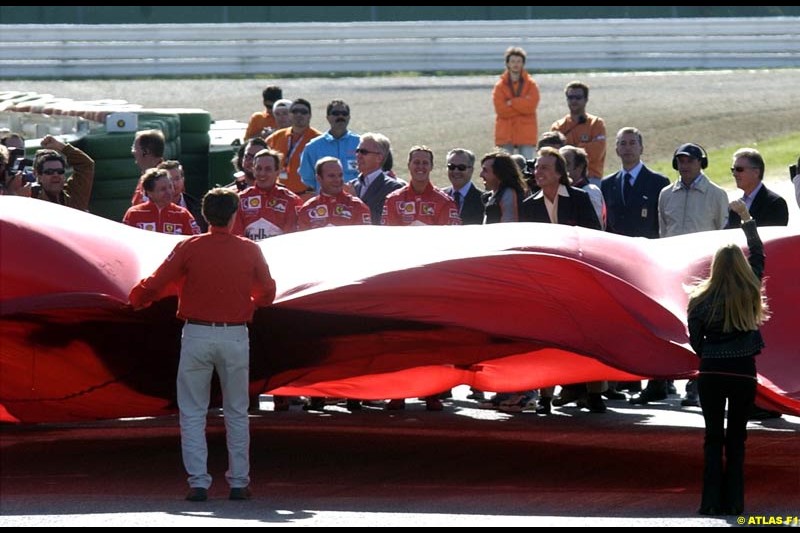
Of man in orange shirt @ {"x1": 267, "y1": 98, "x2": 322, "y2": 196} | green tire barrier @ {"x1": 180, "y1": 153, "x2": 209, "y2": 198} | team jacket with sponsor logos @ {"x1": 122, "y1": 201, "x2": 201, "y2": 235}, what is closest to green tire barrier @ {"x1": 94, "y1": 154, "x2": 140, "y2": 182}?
man in orange shirt @ {"x1": 267, "y1": 98, "x2": 322, "y2": 196}

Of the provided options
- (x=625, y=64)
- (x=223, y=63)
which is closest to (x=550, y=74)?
(x=625, y=64)

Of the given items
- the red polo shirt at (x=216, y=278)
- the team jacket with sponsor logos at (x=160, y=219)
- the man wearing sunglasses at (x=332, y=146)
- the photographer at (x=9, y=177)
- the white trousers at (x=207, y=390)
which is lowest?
the white trousers at (x=207, y=390)

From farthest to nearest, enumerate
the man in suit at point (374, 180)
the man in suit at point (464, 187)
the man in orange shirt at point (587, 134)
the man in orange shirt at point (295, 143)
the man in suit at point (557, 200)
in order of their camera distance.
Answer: the man in orange shirt at point (587, 134)
the man in orange shirt at point (295, 143)
the man in suit at point (374, 180)
the man in suit at point (464, 187)
the man in suit at point (557, 200)

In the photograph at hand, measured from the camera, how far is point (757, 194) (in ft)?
34.8

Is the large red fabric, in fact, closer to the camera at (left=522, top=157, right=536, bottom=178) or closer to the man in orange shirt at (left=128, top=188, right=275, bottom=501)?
A: the man in orange shirt at (left=128, top=188, right=275, bottom=501)

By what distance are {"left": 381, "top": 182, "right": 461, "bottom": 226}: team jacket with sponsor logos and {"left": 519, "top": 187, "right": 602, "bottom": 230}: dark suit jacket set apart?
86 cm

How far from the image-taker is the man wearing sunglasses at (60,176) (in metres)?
10.6

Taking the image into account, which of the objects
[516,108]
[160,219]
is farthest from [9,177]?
[516,108]

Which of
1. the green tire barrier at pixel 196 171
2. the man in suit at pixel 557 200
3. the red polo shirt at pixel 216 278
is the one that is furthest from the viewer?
the green tire barrier at pixel 196 171

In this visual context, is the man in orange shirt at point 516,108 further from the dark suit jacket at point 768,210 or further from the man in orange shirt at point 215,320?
the man in orange shirt at point 215,320

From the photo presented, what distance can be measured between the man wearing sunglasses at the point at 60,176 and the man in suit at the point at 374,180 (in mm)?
2032

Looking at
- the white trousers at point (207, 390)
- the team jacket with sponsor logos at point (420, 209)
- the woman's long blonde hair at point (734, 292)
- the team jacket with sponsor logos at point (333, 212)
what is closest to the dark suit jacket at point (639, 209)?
the team jacket with sponsor logos at point (420, 209)

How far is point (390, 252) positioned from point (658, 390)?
120 inches

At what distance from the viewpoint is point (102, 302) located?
8.23m
